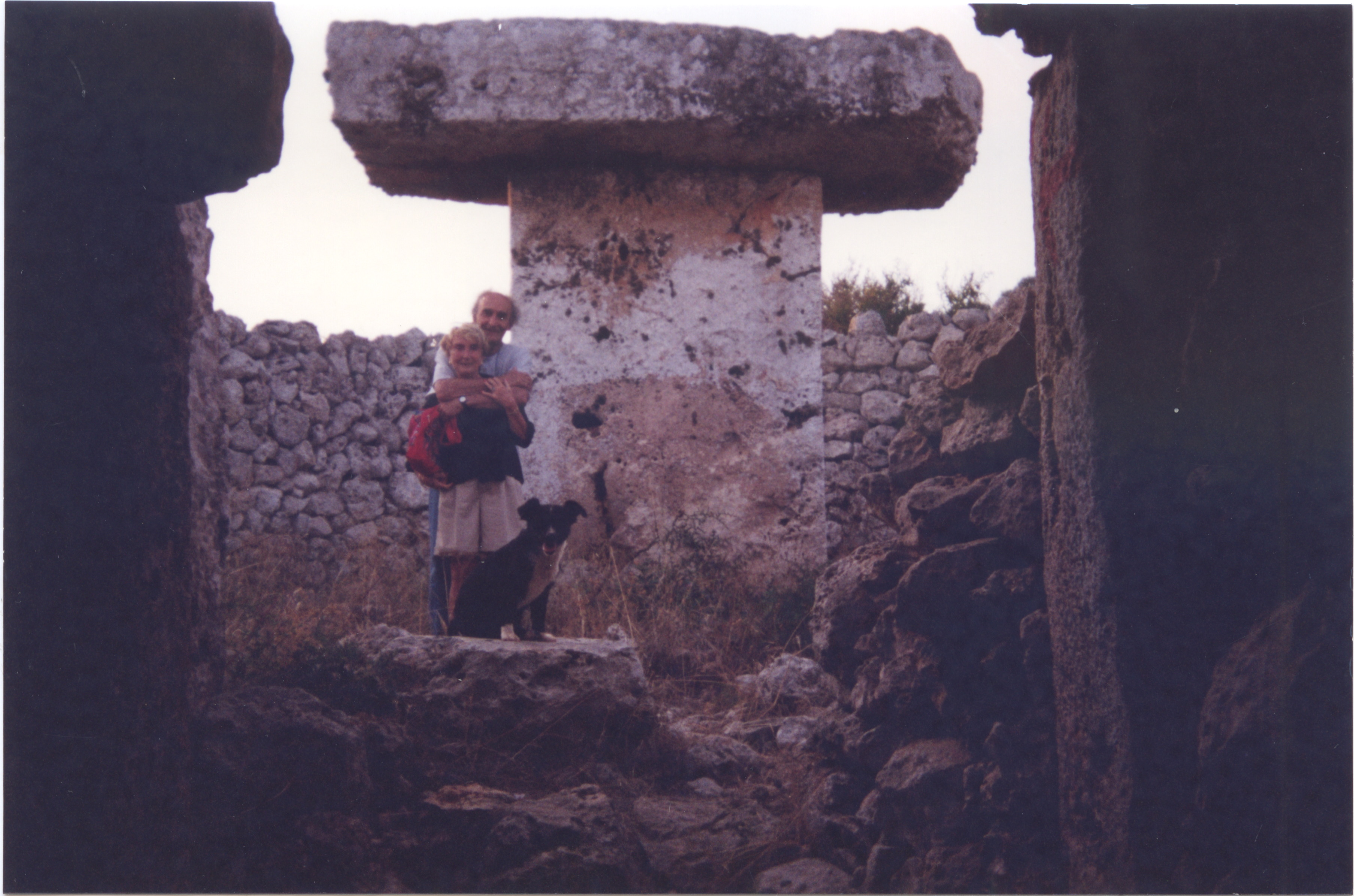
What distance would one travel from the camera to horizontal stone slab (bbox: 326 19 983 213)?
14.8 feet

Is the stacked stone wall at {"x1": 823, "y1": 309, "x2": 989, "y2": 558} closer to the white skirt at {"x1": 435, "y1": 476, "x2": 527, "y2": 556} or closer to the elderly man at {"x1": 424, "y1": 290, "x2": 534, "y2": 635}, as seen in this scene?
the elderly man at {"x1": 424, "y1": 290, "x2": 534, "y2": 635}

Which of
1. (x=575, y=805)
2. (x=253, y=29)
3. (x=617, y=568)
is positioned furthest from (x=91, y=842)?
(x=617, y=568)

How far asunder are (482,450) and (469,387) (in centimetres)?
26

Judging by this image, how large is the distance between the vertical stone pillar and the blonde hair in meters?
0.94

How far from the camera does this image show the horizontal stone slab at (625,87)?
4500mm

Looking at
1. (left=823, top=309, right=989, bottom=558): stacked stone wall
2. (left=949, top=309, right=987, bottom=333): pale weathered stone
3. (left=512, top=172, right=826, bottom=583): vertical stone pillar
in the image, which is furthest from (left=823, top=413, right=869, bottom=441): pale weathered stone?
(left=512, top=172, right=826, bottom=583): vertical stone pillar

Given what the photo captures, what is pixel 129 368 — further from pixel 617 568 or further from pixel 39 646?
pixel 617 568

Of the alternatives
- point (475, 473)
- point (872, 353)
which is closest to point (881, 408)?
point (872, 353)

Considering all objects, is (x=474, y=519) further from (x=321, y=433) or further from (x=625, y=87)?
(x=321, y=433)

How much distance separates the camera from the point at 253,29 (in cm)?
193

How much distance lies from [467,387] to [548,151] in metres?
1.48

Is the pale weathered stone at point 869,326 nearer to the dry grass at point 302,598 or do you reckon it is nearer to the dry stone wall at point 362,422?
the dry stone wall at point 362,422

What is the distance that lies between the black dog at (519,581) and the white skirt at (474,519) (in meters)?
0.22

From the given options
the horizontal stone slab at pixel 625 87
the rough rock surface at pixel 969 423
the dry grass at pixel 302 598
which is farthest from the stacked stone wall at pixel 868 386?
the rough rock surface at pixel 969 423
